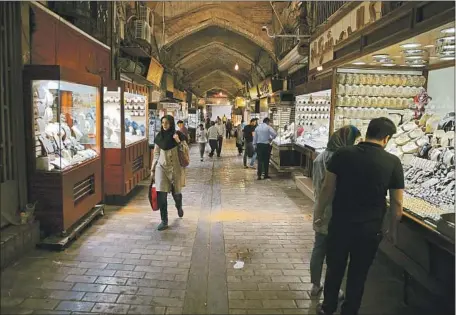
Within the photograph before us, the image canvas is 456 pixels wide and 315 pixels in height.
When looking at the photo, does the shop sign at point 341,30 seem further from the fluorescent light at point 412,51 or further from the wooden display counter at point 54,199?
the wooden display counter at point 54,199

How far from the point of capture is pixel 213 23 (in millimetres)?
14945

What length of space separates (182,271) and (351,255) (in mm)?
1860

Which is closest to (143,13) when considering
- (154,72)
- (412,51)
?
(154,72)

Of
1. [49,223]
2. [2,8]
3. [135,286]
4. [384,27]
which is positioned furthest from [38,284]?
[384,27]

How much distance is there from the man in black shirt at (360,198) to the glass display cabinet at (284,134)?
26.6 ft

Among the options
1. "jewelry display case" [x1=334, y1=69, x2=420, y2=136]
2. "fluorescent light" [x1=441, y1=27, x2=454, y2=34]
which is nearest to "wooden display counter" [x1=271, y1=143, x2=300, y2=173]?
"jewelry display case" [x1=334, y1=69, x2=420, y2=136]

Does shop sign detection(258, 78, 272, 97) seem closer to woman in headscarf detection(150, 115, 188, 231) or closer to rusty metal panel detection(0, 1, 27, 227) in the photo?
woman in headscarf detection(150, 115, 188, 231)

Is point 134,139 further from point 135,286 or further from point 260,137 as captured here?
point 135,286

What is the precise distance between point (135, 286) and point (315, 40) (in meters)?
6.41

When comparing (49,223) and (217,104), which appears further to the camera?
(217,104)

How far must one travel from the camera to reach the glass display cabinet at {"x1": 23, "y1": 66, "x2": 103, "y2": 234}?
4.64 m

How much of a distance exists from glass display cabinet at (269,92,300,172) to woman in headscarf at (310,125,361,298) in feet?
24.7

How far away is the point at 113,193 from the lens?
723 cm

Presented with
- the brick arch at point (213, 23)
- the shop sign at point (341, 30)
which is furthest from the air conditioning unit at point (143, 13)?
the shop sign at point (341, 30)
